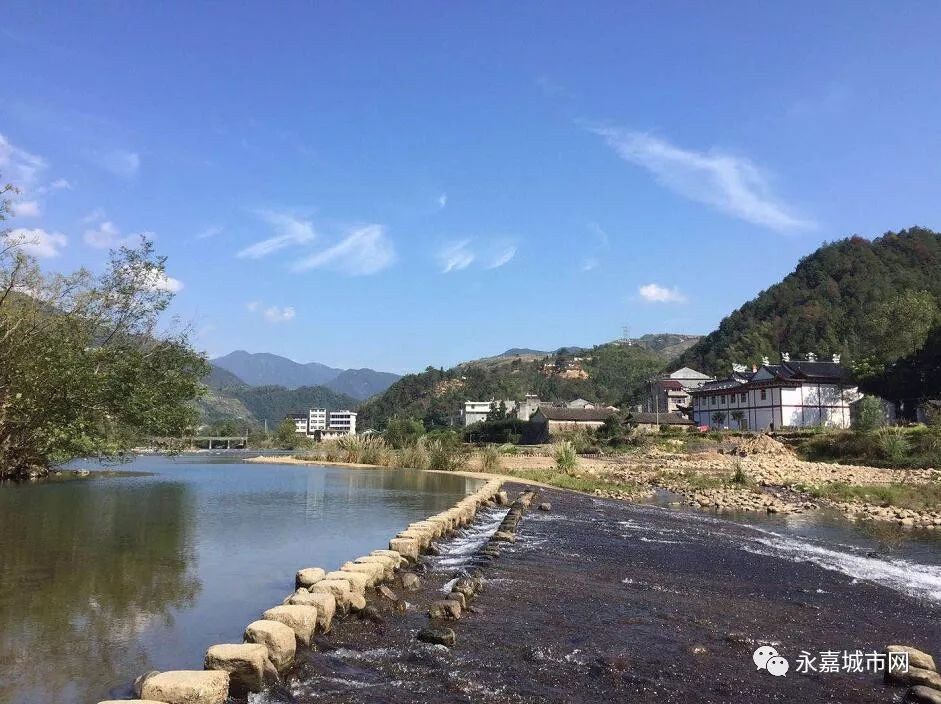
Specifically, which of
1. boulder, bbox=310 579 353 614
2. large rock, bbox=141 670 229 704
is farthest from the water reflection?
boulder, bbox=310 579 353 614

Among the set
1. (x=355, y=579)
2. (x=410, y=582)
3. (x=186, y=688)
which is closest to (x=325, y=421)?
(x=410, y=582)

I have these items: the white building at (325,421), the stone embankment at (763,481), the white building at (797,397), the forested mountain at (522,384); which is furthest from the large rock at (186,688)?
the white building at (325,421)

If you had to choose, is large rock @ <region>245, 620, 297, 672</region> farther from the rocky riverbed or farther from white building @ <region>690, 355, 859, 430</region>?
white building @ <region>690, 355, 859, 430</region>

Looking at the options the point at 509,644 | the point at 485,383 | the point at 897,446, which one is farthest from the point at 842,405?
the point at 485,383

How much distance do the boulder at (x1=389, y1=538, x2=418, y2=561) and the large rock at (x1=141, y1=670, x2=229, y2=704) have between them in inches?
185

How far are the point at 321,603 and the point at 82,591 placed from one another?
2.87 metres

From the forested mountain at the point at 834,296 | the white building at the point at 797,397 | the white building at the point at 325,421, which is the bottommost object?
the white building at the point at 325,421

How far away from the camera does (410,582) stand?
7.83 metres

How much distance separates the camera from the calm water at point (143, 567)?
195 inches

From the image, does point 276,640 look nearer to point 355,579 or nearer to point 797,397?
point 355,579

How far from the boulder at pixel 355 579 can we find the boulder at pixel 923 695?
4.80 metres

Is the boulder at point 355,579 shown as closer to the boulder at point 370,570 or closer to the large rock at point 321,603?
the boulder at point 370,570

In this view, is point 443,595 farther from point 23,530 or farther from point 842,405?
point 842,405

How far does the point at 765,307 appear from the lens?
323 feet
